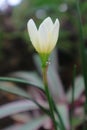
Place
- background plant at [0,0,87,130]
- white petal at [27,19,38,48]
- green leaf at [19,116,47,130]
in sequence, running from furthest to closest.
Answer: background plant at [0,0,87,130] → green leaf at [19,116,47,130] → white petal at [27,19,38,48]

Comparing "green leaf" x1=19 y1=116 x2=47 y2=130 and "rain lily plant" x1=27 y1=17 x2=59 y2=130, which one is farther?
"green leaf" x1=19 y1=116 x2=47 y2=130

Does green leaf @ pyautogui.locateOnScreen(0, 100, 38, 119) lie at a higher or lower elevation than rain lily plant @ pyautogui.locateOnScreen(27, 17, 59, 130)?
lower

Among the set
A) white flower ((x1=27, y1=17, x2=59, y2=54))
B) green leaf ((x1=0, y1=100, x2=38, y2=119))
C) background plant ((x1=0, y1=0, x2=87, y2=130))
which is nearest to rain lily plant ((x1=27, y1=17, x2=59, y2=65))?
white flower ((x1=27, y1=17, x2=59, y2=54))

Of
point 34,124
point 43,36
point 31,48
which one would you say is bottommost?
point 34,124

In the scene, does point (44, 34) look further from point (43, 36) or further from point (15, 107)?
point (15, 107)

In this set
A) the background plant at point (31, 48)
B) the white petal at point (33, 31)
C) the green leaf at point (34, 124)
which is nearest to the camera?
the white petal at point (33, 31)

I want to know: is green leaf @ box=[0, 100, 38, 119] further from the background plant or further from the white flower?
the white flower

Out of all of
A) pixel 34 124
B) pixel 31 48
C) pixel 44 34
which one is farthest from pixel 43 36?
pixel 31 48

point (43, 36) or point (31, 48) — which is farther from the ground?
point (43, 36)

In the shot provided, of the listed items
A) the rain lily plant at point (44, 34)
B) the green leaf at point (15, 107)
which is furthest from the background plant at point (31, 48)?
the rain lily plant at point (44, 34)

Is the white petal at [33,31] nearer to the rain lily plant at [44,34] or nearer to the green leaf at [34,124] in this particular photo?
the rain lily plant at [44,34]
